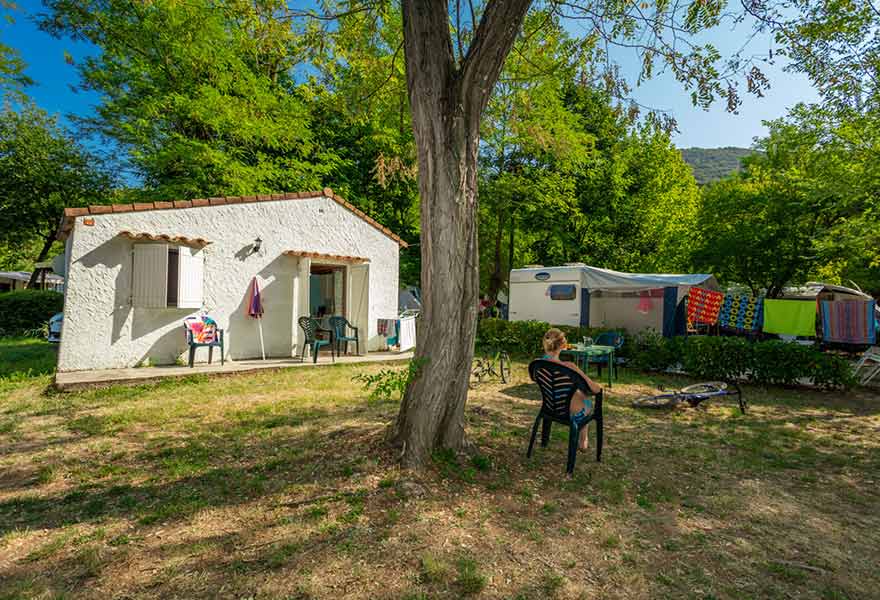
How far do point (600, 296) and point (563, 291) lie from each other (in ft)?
7.29

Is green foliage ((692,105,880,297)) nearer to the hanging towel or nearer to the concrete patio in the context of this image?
the hanging towel

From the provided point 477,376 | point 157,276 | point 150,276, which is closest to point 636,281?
point 477,376

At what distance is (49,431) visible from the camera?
4805 millimetres

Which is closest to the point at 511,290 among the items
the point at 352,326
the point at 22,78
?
the point at 352,326

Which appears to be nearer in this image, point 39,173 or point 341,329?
point 341,329

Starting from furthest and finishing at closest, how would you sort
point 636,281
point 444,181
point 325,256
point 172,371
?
point 636,281 < point 325,256 < point 172,371 < point 444,181

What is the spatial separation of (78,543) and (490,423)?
12.9ft

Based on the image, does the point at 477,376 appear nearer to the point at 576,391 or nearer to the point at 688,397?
the point at 688,397

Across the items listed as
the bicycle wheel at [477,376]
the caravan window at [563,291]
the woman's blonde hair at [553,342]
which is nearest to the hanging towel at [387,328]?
the bicycle wheel at [477,376]

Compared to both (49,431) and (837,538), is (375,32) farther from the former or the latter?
(837,538)

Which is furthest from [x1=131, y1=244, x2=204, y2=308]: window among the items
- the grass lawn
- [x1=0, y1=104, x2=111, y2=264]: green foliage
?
[x1=0, y1=104, x2=111, y2=264]: green foliage

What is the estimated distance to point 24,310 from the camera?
48.7ft

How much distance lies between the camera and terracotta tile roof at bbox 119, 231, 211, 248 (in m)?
7.63

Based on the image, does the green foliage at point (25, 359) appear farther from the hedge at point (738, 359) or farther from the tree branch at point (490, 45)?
the hedge at point (738, 359)
